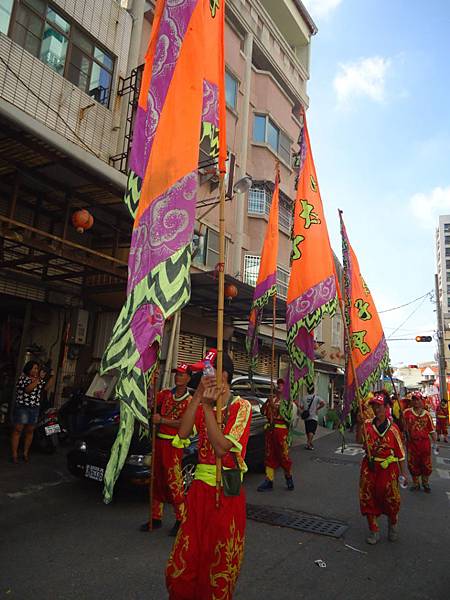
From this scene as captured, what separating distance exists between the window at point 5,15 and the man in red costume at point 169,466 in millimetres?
8003

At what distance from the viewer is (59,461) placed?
812 centimetres

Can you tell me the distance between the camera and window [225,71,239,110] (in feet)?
55.2

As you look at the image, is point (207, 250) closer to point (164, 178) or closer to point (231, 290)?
point (231, 290)

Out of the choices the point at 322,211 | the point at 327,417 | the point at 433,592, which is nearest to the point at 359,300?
the point at 322,211

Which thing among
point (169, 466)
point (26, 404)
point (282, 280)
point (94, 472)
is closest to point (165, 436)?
point (169, 466)

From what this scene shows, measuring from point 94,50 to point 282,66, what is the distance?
12469 mm

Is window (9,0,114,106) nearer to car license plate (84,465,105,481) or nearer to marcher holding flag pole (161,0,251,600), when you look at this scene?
car license plate (84,465,105,481)

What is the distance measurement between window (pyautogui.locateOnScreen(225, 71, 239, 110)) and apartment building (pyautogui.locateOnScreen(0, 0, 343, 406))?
0.16 feet

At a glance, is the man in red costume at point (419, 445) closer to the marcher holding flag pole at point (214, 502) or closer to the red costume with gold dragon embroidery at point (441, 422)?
Result: the marcher holding flag pole at point (214, 502)

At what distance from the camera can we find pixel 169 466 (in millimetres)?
5137

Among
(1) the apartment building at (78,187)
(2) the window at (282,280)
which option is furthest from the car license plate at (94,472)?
(2) the window at (282,280)

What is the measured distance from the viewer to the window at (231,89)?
55.2ft

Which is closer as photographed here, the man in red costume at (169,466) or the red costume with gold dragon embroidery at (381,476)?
the man in red costume at (169,466)

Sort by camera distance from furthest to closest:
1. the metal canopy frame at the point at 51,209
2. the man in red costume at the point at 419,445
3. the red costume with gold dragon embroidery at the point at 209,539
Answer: the man in red costume at the point at 419,445
the metal canopy frame at the point at 51,209
the red costume with gold dragon embroidery at the point at 209,539
